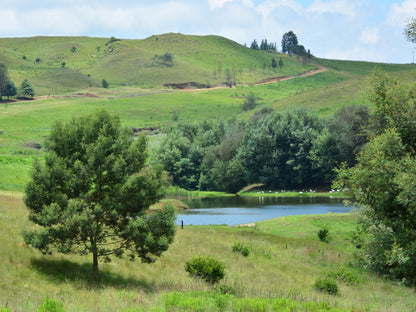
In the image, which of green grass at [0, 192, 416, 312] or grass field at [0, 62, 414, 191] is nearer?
green grass at [0, 192, 416, 312]

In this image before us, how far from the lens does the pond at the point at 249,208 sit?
5822 cm

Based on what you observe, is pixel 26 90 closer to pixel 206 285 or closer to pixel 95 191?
pixel 95 191

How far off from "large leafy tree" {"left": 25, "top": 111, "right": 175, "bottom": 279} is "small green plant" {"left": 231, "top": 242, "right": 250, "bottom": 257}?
9754 mm

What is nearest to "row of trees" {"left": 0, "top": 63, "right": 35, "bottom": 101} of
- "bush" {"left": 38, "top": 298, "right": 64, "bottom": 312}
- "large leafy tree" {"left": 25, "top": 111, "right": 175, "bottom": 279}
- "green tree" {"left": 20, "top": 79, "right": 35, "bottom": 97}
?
"green tree" {"left": 20, "top": 79, "right": 35, "bottom": 97}

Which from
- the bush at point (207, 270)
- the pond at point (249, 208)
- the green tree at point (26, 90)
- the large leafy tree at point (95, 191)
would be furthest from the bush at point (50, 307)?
the green tree at point (26, 90)

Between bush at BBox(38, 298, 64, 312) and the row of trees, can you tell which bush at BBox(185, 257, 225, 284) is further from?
the row of trees

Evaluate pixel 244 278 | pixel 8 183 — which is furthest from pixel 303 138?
pixel 244 278

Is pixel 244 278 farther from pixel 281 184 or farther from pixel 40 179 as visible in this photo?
pixel 281 184

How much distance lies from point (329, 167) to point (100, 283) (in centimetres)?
7450

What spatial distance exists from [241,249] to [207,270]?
9600 mm

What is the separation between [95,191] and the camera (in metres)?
22.8

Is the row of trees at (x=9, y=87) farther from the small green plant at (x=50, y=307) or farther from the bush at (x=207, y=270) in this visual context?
the small green plant at (x=50, y=307)

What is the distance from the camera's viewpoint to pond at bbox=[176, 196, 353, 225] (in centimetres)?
5822

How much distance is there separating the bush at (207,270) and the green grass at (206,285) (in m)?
0.43
